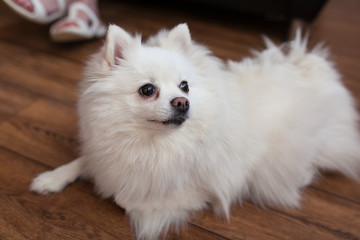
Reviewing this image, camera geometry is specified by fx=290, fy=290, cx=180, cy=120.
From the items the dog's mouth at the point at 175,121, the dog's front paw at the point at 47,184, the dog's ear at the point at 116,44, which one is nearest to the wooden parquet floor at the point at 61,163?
the dog's front paw at the point at 47,184

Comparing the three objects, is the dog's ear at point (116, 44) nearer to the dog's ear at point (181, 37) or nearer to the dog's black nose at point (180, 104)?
the dog's ear at point (181, 37)

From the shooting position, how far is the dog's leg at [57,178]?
1.20m

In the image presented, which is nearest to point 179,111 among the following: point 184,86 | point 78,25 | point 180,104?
point 180,104

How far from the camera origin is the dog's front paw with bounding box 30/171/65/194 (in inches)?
47.2

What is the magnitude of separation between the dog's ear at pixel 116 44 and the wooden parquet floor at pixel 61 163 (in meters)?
0.60

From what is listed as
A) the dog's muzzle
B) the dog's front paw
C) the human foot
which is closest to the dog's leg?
the dog's front paw

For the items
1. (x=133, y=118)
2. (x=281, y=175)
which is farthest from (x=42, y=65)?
(x=281, y=175)

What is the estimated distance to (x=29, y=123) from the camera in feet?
5.02

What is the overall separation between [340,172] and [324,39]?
1657 mm

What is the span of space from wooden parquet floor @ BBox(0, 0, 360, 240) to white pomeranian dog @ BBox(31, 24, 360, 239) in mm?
63

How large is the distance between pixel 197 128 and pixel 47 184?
2.26ft

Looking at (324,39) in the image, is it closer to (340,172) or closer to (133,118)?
(340,172)

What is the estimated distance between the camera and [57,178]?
1.22 meters

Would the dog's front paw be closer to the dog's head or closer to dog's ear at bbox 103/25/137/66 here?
the dog's head
